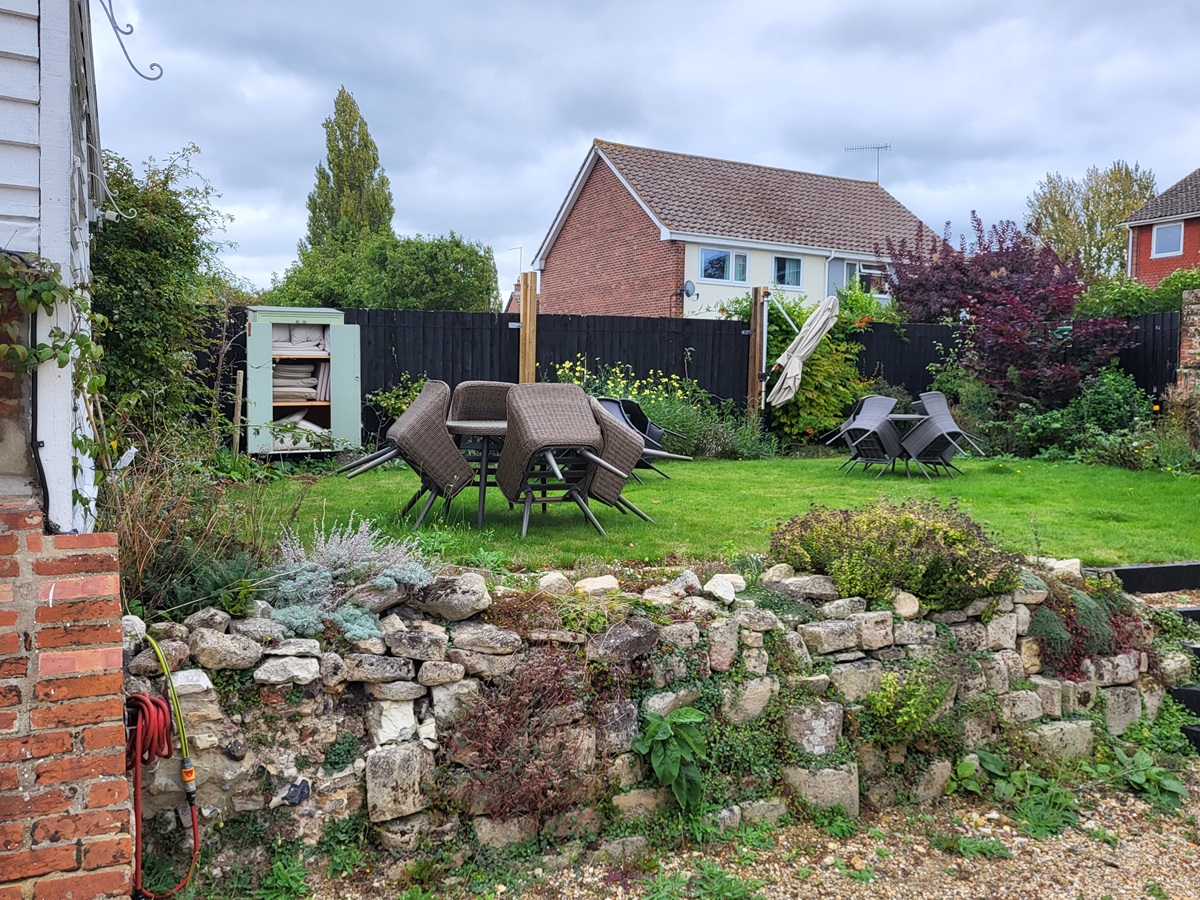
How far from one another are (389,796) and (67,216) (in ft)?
7.13

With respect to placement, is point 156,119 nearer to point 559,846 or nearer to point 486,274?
point 559,846

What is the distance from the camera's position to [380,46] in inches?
257

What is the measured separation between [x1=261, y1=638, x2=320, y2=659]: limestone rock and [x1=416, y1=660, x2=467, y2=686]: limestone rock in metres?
0.38

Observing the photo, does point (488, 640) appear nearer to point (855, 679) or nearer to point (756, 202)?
point (855, 679)

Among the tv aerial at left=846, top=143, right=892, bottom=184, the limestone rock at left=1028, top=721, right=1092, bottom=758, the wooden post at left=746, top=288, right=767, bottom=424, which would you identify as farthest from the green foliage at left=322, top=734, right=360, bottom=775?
the tv aerial at left=846, top=143, right=892, bottom=184

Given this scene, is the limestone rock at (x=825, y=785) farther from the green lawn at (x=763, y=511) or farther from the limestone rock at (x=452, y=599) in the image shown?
the limestone rock at (x=452, y=599)

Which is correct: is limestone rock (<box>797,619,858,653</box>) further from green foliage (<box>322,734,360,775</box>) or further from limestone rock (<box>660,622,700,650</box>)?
green foliage (<box>322,734,360,775</box>)

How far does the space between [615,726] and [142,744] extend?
1693mm

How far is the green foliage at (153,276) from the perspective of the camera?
7.09 metres

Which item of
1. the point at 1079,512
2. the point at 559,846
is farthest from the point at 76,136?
the point at 1079,512

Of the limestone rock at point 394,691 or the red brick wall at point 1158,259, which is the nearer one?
the limestone rock at point 394,691

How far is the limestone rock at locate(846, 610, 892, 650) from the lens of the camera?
416cm

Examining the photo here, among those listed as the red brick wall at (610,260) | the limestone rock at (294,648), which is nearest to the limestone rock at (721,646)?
the limestone rock at (294,648)

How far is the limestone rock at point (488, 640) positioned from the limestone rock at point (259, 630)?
63 cm
